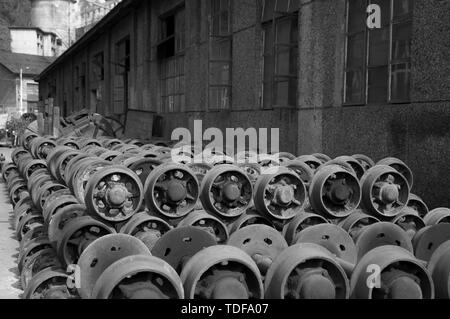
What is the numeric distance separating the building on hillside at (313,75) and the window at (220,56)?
27 millimetres

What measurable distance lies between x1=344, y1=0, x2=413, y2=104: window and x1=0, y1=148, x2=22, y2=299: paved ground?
16.8ft

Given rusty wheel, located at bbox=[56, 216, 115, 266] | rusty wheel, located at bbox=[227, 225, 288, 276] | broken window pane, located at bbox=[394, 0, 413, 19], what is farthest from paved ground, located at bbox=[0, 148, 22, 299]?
broken window pane, located at bbox=[394, 0, 413, 19]

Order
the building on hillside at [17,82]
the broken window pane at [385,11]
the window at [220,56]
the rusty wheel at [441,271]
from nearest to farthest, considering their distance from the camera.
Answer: the rusty wheel at [441,271]
the broken window pane at [385,11]
the window at [220,56]
the building on hillside at [17,82]

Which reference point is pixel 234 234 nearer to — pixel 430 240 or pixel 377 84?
pixel 430 240

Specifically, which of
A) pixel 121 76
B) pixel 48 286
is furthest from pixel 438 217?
pixel 121 76

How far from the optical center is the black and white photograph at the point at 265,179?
305 centimetres

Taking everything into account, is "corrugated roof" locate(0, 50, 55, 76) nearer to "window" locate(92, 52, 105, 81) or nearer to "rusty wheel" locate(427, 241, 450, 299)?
Answer: "window" locate(92, 52, 105, 81)

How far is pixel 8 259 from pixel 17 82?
1929 inches

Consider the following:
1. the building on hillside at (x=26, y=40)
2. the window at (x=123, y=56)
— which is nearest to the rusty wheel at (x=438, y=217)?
the window at (x=123, y=56)

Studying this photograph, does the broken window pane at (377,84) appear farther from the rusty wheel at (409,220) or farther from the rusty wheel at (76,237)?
the rusty wheel at (76,237)

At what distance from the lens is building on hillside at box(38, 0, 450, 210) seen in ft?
19.7
